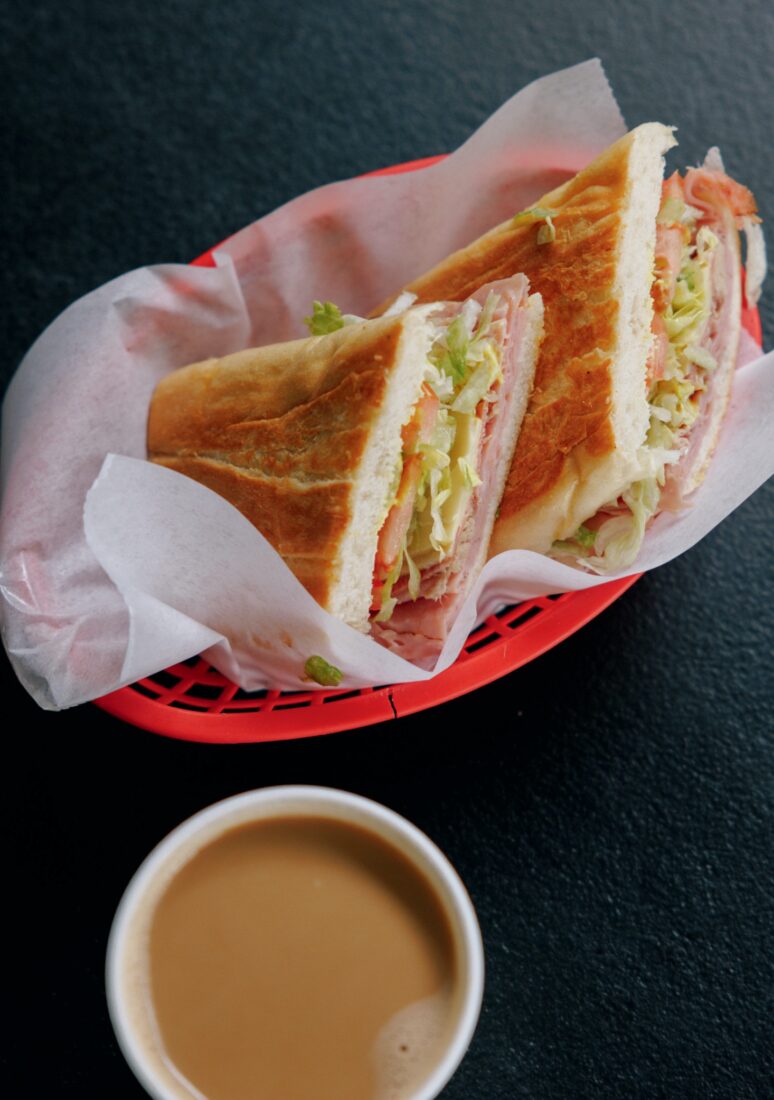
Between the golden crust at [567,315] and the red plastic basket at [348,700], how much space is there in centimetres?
16

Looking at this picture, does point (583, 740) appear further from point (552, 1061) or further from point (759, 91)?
point (759, 91)

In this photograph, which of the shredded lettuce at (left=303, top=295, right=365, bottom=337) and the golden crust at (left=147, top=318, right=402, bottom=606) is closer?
the golden crust at (left=147, top=318, right=402, bottom=606)

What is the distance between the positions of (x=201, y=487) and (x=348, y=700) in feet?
1.37

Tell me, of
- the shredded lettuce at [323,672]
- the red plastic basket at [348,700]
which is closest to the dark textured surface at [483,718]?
the red plastic basket at [348,700]

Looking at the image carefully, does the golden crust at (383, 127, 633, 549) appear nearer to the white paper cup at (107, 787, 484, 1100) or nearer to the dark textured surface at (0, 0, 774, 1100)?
the dark textured surface at (0, 0, 774, 1100)

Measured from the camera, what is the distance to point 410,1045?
1.67m

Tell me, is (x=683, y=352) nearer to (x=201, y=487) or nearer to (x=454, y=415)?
(x=454, y=415)

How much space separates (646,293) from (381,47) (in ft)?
3.02

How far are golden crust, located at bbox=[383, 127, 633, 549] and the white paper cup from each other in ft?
1.86

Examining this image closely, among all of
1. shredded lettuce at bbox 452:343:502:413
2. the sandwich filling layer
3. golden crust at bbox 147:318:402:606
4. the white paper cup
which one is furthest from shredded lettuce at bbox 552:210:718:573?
the white paper cup

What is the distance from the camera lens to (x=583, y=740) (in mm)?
2084

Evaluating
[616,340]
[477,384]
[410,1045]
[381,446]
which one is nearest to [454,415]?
[477,384]

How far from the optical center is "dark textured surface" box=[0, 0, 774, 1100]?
6.46ft

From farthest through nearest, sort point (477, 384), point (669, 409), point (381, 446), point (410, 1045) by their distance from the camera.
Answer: point (669, 409), point (477, 384), point (381, 446), point (410, 1045)
